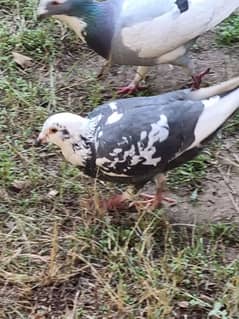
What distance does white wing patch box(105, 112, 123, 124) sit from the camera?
2.75 m

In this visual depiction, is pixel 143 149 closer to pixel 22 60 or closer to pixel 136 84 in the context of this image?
pixel 136 84

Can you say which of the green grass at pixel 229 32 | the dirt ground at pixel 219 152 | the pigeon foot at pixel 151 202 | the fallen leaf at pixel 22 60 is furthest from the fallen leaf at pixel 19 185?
the green grass at pixel 229 32

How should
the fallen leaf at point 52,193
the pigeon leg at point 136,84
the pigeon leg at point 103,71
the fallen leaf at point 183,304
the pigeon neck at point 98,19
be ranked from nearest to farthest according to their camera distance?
the fallen leaf at point 183,304 → the fallen leaf at point 52,193 → the pigeon neck at point 98,19 → the pigeon leg at point 136,84 → the pigeon leg at point 103,71

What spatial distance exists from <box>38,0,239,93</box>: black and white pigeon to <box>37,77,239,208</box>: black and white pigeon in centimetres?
42

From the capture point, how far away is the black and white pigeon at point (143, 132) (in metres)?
2.71

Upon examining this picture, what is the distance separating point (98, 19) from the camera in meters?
3.20

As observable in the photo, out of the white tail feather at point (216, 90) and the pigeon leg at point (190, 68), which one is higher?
the white tail feather at point (216, 90)

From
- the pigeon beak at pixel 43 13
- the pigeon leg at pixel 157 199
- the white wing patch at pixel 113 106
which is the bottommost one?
the pigeon leg at pixel 157 199

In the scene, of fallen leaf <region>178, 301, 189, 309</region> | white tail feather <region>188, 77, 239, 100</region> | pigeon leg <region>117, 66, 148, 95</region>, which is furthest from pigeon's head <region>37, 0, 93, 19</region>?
fallen leaf <region>178, 301, 189, 309</region>

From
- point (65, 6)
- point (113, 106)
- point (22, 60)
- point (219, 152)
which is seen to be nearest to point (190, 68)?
point (219, 152)

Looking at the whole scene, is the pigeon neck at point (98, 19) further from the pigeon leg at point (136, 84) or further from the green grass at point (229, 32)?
the green grass at point (229, 32)

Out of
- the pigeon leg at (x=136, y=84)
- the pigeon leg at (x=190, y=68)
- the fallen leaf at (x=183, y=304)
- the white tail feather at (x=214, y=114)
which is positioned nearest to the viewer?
the fallen leaf at (x=183, y=304)

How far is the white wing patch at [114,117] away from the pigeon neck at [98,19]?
0.51 m

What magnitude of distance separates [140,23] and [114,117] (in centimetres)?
53
